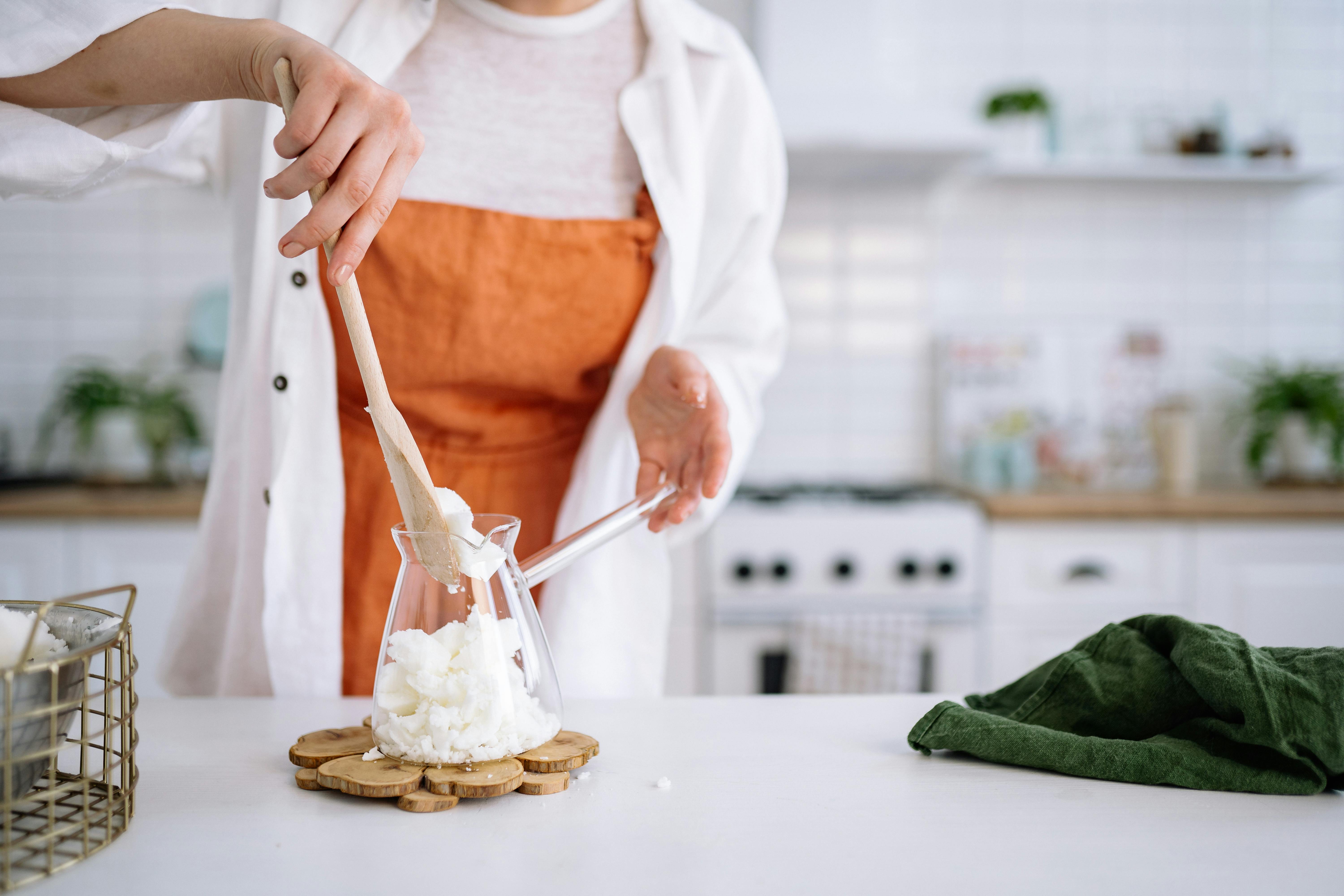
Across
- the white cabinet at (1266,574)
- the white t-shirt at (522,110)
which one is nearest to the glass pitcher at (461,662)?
the white t-shirt at (522,110)

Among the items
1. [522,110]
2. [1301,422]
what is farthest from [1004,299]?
[522,110]

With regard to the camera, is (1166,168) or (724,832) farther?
(1166,168)

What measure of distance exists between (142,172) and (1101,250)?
2.27 m

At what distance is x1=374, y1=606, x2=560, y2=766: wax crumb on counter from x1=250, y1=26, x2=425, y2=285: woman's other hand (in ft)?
0.69

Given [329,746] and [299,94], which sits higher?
[299,94]

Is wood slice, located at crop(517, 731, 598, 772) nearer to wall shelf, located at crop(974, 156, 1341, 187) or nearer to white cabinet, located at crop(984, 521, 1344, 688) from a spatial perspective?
white cabinet, located at crop(984, 521, 1344, 688)

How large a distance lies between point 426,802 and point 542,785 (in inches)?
2.6

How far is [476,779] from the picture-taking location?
1.79ft

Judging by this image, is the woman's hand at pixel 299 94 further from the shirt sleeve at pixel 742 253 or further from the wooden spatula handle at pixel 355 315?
the shirt sleeve at pixel 742 253

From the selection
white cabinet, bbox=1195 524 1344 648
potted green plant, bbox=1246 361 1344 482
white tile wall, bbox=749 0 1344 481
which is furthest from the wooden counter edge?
potted green plant, bbox=1246 361 1344 482

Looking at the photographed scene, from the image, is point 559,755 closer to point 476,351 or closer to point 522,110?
point 476,351

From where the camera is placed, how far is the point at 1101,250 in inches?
98.1

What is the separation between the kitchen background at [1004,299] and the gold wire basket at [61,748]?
59.7 inches

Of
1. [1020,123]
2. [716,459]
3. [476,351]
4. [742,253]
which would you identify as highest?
[1020,123]
